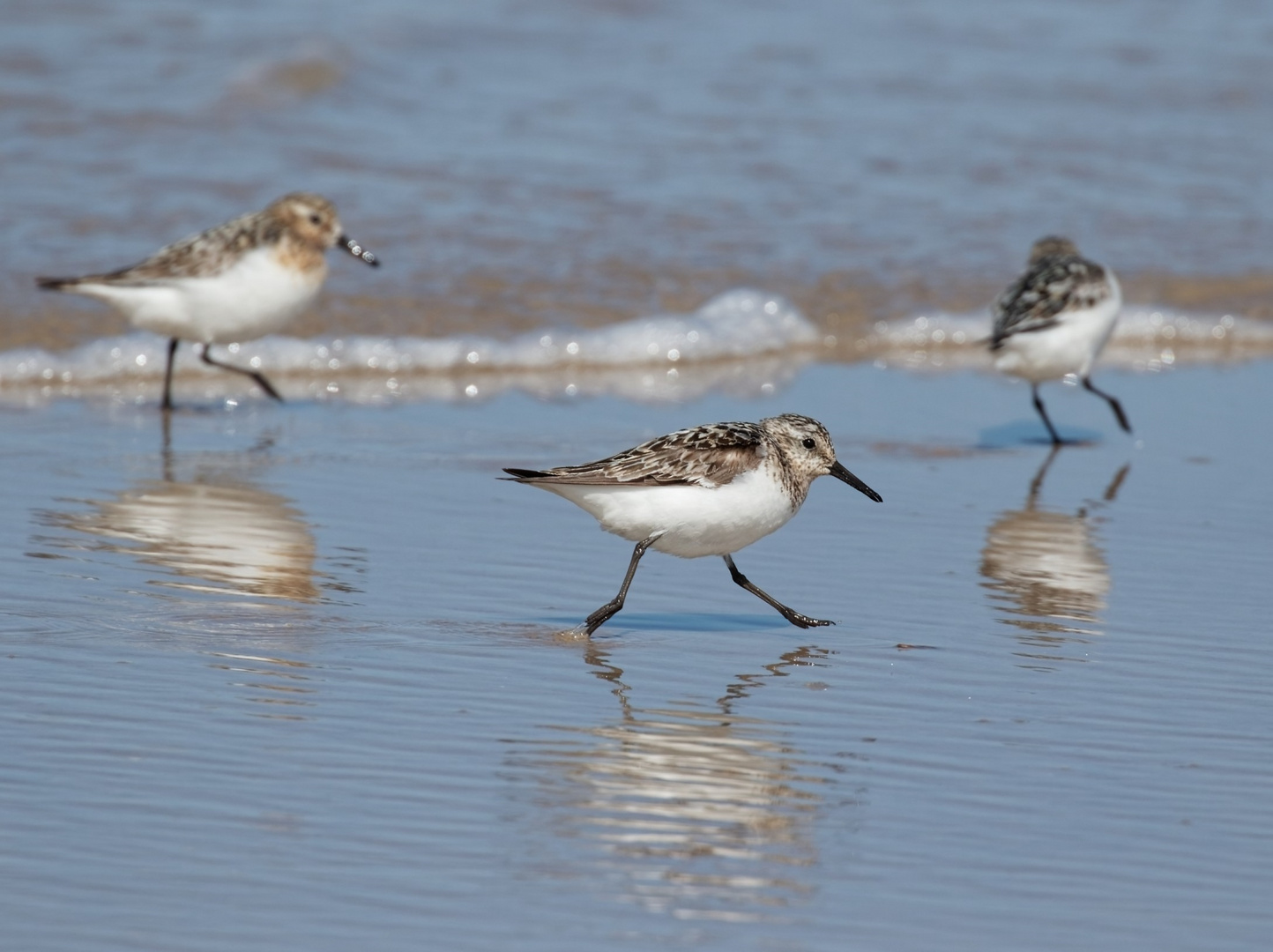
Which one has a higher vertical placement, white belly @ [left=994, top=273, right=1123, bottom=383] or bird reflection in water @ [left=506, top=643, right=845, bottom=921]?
white belly @ [left=994, top=273, right=1123, bottom=383]

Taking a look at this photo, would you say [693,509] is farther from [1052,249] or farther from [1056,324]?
[1052,249]

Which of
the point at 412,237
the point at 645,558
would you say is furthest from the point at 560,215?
the point at 645,558

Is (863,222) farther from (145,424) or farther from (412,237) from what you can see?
(145,424)

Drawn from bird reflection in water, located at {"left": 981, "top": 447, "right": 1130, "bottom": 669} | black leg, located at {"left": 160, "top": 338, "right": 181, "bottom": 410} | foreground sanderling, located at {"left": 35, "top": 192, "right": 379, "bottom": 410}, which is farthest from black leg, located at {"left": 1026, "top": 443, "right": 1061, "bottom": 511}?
black leg, located at {"left": 160, "top": 338, "right": 181, "bottom": 410}

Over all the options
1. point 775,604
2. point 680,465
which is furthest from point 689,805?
point 775,604

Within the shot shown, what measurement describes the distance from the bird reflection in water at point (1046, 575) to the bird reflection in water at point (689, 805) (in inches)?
51.0

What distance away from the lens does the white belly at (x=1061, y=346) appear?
31.8 ft

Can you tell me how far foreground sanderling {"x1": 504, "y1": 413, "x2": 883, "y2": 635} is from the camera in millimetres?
5672

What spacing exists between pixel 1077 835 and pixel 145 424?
625cm

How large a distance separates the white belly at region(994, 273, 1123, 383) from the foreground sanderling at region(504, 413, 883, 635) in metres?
4.12

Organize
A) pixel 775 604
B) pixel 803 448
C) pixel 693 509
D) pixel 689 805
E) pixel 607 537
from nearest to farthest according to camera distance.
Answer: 1. pixel 689 805
2. pixel 693 509
3. pixel 803 448
4. pixel 775 604
5. pixel 607 537

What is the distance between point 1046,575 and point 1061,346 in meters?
2.92

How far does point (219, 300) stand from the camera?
980 centimetres

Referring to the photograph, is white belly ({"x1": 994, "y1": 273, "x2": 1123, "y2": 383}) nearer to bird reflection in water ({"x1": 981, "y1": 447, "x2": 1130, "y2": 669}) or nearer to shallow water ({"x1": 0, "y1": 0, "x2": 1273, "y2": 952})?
shallow water ({"x1": 0, "y1": 0, "x2": 1273, "y2": 952})
